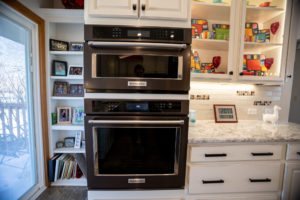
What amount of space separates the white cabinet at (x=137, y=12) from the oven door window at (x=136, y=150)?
31.0 inches

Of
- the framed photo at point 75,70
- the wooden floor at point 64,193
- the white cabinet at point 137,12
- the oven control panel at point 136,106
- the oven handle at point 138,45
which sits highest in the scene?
the white cabinet at point 137,12

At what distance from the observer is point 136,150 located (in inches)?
39.8

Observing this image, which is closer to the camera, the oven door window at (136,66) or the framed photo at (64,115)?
the oven door window at (136,66)

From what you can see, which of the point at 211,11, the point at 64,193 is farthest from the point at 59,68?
the point at 211,11

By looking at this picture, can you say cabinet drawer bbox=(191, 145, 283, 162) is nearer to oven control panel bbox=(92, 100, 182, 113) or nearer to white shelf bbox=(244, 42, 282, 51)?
oven control panel bbox=(92, 100, 182, 113)

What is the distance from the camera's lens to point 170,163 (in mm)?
1022

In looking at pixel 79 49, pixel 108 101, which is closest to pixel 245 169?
pixel 108 101

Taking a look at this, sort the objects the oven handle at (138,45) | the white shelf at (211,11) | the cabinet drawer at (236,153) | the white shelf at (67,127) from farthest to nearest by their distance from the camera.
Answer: the white shelf at (67,127) → the white shelf at (211,11) → the cabinet drawer at (236,153) → the oven handle at (138,45)

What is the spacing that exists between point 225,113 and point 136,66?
1.32 meters

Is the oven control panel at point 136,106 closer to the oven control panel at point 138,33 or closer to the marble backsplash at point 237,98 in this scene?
the oven control panel at point 138,33

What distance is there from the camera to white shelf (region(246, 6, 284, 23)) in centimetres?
137

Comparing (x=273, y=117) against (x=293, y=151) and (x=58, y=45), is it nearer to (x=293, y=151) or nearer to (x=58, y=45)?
(x=293, y=151)

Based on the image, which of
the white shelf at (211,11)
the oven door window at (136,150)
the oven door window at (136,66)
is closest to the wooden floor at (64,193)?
the oven door window at (136,150)

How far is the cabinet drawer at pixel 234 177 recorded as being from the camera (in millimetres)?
1106
